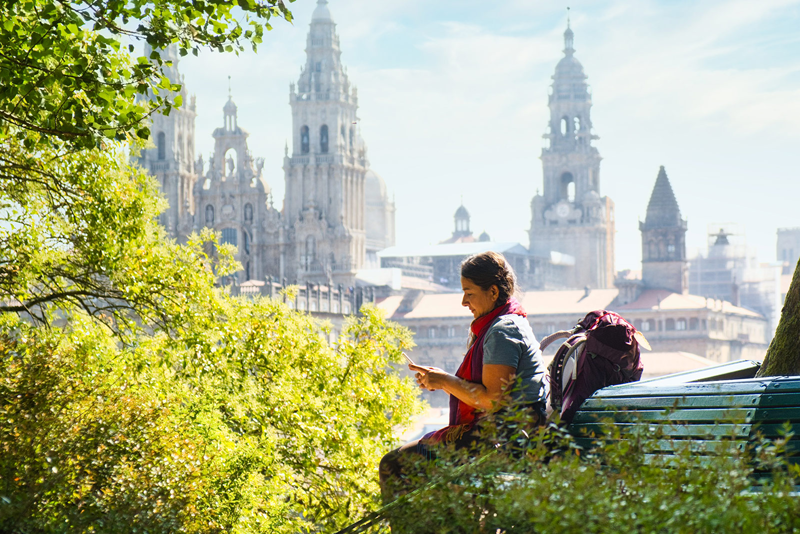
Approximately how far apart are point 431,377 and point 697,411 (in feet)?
3.38

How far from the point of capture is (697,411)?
3.28 metres

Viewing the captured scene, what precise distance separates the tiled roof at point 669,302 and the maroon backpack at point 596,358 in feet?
197

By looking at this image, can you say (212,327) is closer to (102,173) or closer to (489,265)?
(102,173)

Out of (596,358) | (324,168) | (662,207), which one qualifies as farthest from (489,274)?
(662,207)

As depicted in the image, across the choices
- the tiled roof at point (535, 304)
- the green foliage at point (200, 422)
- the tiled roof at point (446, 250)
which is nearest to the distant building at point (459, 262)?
the tiled roof at point (446, 250)

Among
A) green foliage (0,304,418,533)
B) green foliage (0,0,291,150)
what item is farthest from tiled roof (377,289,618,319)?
green foliage (0,0,291,150)

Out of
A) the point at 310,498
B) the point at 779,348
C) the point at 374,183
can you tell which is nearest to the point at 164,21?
the point at 779,348

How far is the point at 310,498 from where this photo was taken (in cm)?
834

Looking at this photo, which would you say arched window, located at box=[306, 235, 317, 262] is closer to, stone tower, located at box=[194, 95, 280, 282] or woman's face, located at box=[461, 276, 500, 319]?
stone tower, located at box=[194, 95, 280, 282]

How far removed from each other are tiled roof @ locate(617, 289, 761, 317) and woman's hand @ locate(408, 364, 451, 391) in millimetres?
60801

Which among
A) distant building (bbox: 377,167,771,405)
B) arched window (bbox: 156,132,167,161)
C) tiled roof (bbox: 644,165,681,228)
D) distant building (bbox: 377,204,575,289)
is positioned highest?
arched window (bbox: 156,132,167,161)

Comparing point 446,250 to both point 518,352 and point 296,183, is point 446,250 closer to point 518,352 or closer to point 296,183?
point 296,183

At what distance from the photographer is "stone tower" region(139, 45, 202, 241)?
65.6 meters

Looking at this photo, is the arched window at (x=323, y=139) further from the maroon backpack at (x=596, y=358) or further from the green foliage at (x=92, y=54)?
the maroon backpack at (x=596, y=358)
